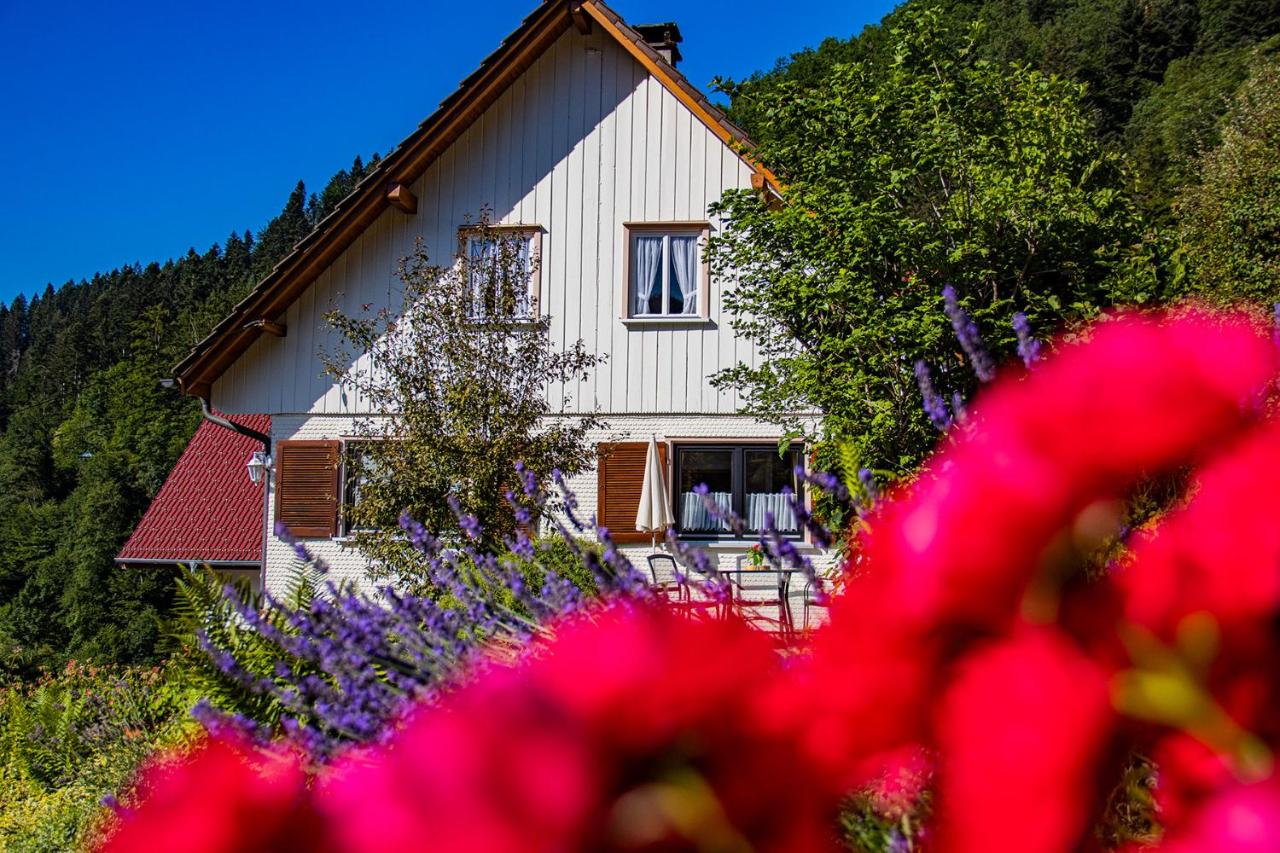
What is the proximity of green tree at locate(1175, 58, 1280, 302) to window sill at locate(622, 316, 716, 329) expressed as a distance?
9.87 metres

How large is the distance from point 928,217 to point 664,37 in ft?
22.0

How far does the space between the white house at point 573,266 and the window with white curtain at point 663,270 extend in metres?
0.02

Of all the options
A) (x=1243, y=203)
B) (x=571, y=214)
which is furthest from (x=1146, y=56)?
(x=571, y=214)

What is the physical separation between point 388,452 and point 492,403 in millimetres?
997

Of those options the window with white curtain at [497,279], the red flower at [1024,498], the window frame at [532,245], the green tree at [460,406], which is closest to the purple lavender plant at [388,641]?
the red flower at [1024,498]

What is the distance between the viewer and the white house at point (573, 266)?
1226cm

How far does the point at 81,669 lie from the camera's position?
9.74 metres

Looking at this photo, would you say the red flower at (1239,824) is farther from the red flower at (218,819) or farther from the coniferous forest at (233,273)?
the coniferous forest at (233,273)

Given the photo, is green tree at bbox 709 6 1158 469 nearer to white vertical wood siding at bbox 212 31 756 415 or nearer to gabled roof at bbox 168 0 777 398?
gabled roof at bbox 168 0 777 398

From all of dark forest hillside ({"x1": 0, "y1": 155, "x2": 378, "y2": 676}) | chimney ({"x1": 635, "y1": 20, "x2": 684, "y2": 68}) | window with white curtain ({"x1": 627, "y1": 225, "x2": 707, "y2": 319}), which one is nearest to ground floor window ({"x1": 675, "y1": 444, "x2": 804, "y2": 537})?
window with white curtain ({"x1": 627, "y1": 225, "x2": 707, "y2": 319})

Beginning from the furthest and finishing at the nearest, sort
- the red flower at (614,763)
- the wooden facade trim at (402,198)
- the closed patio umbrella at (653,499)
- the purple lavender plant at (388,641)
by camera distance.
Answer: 1. the wooden facade trim at (402,198)
2. the closed patio umbrella at (653,499)
3. the purple lavender plant at (388,641)
4. the red flower at (614,763)

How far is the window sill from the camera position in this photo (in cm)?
1227

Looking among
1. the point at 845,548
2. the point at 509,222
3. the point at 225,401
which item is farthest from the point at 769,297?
the point at 845,548

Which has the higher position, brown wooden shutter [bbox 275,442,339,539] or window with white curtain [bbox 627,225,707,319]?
window with white curtain [bbox 627,225,707,319]
